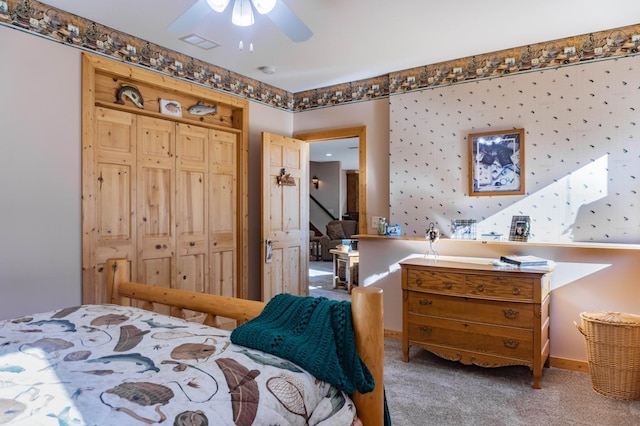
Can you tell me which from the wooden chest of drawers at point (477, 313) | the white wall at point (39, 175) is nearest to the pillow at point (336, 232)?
the wooden chest of drawers at point (477, 313)

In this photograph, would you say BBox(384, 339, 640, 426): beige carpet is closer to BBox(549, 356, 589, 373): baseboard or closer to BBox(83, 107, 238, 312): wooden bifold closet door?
BBox(549, 356, 589, 373): baseboard

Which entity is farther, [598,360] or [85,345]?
[598,360]

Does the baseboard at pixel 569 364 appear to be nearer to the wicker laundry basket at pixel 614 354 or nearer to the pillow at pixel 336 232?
the wicker laundry basket at pixel 614 354

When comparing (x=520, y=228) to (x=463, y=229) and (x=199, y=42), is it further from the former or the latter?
(x=199, y=42)

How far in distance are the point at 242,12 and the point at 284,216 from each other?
2645mm

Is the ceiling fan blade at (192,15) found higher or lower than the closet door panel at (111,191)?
higher

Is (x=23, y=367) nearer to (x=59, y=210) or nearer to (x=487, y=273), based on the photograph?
(x=59, y=210)

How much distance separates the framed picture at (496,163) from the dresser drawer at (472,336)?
1.21 metres

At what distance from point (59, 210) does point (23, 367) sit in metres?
1.95

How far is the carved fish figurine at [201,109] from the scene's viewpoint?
3971mm

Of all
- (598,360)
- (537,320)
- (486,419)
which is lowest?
(486,419)

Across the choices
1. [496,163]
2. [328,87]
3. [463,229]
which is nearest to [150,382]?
[463,229]

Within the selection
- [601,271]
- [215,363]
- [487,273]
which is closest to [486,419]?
[487,273]

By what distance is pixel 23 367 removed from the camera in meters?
1.25
